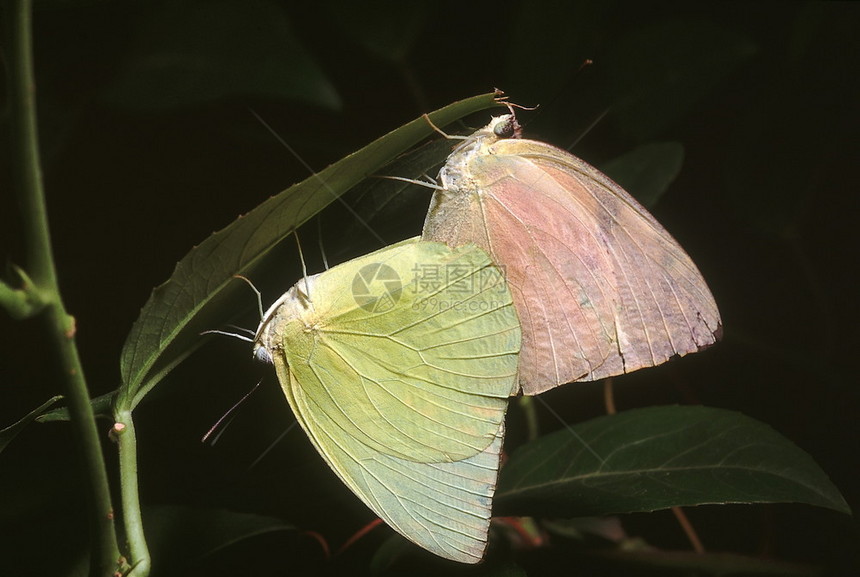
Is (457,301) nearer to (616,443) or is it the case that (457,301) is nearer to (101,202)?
(616,443)

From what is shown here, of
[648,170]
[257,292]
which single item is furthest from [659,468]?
[257,292]

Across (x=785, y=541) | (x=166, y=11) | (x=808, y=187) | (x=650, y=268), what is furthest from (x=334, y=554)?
(x=808, y=187)

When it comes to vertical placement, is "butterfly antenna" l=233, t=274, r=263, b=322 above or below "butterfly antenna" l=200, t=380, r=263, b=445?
above

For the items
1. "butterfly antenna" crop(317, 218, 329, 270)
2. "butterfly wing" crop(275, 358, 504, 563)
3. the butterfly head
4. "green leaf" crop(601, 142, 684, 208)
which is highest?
the butterfly head

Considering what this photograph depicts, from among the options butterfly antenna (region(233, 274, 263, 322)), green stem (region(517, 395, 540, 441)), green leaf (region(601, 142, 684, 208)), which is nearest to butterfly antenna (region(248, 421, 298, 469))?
butterfly antenna (region(233, 274, 263, 322))

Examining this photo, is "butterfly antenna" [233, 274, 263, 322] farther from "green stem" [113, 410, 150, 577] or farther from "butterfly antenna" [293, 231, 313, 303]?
"green stem" [113, 410, 150, 577]

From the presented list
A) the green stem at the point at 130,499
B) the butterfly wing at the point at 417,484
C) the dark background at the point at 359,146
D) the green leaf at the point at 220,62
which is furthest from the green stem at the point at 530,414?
the green stem at the point at 130,499

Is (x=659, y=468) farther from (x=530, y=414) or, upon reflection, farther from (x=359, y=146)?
(x=359, y=146)

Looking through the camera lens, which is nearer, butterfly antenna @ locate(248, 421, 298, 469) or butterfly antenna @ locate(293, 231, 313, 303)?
butterfly antenna @ locate(293, 231, 313, 303)
